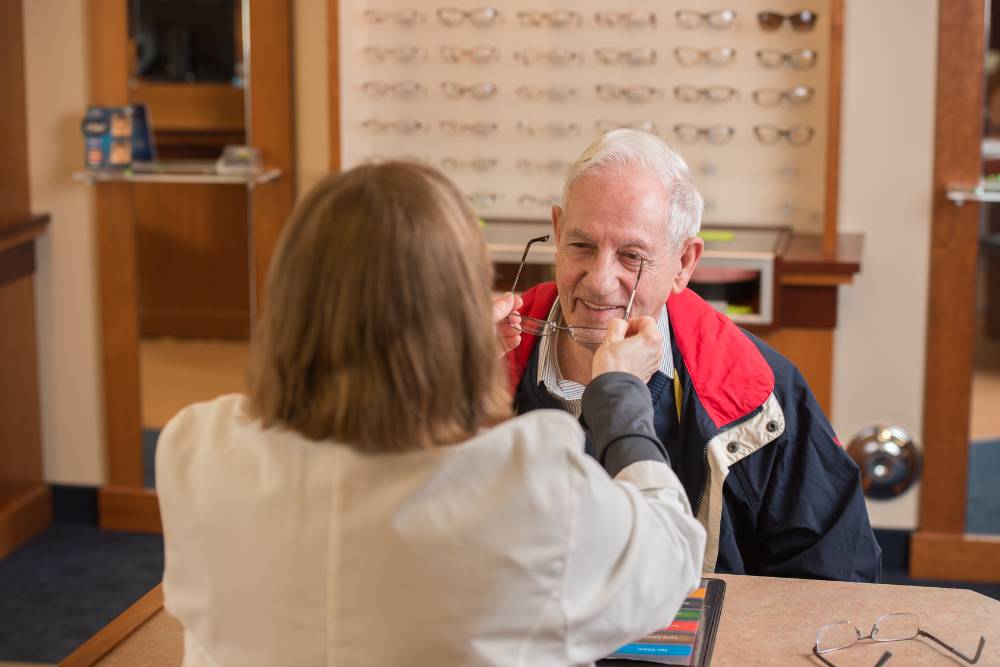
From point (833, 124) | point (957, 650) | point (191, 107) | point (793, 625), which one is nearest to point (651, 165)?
point (793, 625)

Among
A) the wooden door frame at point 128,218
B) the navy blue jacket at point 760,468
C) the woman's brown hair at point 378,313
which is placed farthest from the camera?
the wooden door frame at point 128,218

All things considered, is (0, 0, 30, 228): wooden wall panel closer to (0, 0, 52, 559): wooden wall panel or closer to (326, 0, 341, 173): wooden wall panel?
(0, 0, 52, 559): wooden wall panel

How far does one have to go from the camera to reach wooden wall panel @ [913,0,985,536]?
3.73m

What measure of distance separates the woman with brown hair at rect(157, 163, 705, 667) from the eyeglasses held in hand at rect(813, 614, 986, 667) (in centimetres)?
47

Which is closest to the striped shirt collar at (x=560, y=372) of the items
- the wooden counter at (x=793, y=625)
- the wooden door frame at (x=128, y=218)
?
the wooden counter at (x=793, y=625)

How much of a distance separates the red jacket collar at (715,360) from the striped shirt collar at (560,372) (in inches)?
Answer: 0.7

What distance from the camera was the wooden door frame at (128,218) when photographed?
163 inches

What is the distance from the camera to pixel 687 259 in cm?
233

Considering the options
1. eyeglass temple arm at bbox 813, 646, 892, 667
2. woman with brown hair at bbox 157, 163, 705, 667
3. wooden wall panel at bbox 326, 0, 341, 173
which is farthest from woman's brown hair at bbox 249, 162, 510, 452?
wooden wall panel at bbox 326, 0, 341, 173

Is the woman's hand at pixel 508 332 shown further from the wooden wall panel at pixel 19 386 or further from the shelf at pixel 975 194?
the wooden wall panel at pixel 19 386

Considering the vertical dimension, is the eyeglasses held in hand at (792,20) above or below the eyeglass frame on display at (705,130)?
above

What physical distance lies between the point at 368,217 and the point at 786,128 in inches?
120

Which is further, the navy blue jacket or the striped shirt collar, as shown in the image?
the striped shirt collar

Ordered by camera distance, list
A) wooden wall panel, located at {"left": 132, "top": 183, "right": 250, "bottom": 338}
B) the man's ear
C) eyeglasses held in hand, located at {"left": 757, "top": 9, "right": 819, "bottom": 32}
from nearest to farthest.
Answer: the man's ear → eyeglasses held in hand, located at {"left": 757, "top": 9, "right": 819, "bottom": 32} → wooden wall panel, located at {"left": 132, "top": 183, "right": 250, "bottom": 338}
